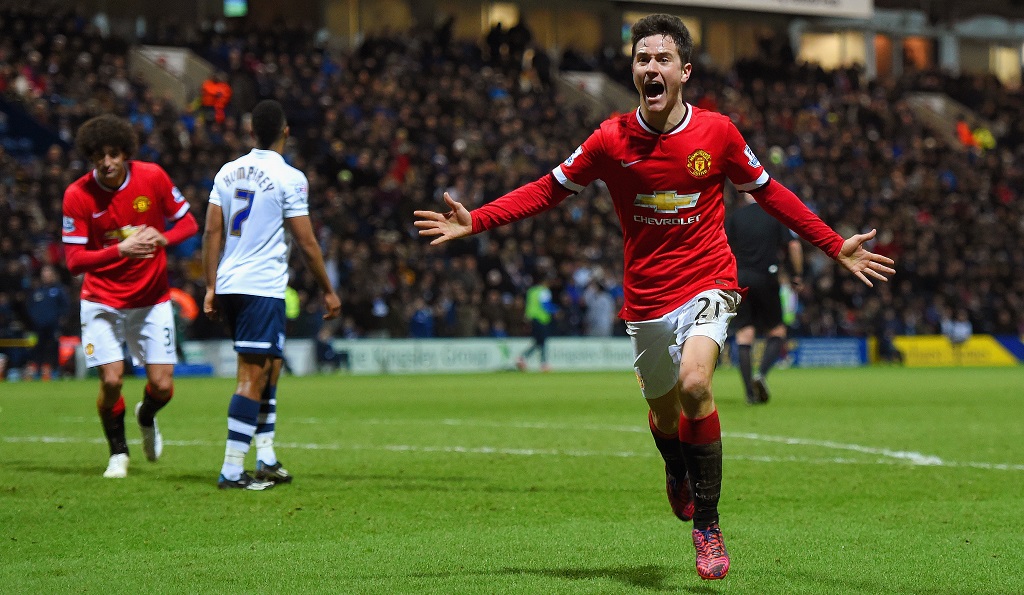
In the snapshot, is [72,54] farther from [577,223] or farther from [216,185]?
[216,185]

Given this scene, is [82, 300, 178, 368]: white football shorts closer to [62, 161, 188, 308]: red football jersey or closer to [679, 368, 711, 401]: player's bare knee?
[62, 161, 188, 308]: red football jersey

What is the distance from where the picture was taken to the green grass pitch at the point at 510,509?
5.39 metres

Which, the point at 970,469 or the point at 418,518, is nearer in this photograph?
the point at 418,518

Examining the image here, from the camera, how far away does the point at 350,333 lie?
2738cm

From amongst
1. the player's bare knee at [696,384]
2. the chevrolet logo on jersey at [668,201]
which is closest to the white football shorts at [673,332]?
the player's bare knee at [696,384]

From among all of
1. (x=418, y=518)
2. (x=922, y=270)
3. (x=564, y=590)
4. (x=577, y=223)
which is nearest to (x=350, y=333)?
(x=577, y=223)

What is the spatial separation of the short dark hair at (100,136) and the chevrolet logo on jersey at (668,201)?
14.5 feet

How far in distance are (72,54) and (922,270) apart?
74.8ft

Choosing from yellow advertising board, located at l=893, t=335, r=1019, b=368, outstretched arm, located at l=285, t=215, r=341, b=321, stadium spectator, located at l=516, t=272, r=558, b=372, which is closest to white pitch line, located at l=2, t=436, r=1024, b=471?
outstretched arm, located at l=285, t=215, r=341, b=321

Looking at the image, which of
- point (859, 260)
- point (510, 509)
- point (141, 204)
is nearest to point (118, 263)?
point (141, 204)

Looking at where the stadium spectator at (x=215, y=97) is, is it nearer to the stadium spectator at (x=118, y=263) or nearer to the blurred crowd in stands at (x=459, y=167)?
the blurred crowd in stands at (x=459, y=167)

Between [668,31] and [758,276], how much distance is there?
8.98 m

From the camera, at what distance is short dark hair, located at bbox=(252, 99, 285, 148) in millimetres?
8336

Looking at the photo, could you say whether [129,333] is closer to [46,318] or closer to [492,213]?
[492,213]
